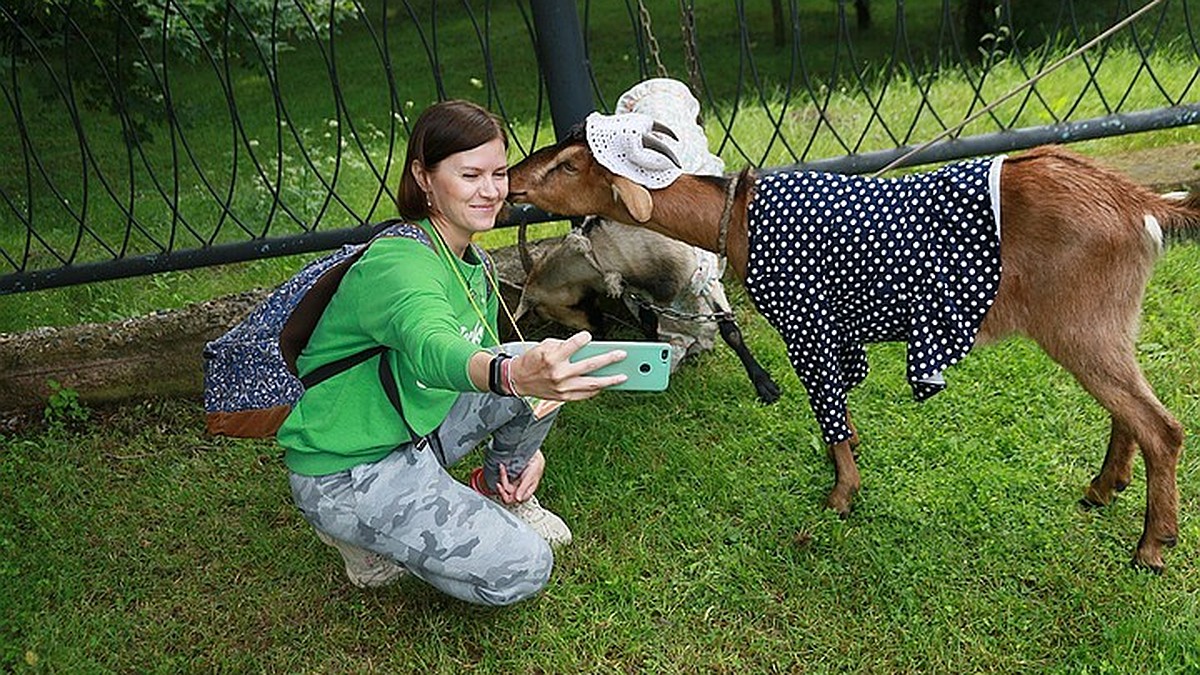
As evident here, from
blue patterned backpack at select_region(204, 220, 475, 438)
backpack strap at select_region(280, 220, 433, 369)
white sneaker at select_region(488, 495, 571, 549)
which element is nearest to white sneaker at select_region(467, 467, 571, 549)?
white sneaker at select_region(488, 495, 571, 549)

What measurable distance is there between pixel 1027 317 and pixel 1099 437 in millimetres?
864

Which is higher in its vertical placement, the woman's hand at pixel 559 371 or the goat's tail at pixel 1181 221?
the woman's hand at pixel 559 371

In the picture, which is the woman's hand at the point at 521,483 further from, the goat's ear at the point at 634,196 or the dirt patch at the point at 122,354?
the dirt patch at the point at 122,354

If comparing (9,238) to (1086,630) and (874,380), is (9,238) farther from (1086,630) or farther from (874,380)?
(1086,630)

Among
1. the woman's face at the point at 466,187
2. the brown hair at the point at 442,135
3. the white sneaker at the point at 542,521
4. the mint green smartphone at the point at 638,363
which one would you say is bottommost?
the white sneaker at the point at 542,521

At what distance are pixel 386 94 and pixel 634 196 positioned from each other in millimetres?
9711

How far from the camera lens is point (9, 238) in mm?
6707

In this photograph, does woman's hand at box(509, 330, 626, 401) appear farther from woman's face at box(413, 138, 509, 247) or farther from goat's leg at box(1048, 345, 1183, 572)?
goat's leg at box(1048, 345, 1183, 572)

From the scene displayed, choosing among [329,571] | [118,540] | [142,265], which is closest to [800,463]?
[329,571]

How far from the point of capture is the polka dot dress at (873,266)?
2.80m

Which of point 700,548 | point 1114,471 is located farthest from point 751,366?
point 1114,471

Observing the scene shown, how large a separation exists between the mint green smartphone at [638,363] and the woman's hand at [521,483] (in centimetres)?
124

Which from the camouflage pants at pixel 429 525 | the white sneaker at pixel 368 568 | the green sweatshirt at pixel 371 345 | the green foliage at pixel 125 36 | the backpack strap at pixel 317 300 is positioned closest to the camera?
the green sweatshirt at pixel 371 345

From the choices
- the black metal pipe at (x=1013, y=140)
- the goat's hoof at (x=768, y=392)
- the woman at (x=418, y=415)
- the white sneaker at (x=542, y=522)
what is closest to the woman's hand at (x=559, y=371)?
the woman at (x=418, y=415)
